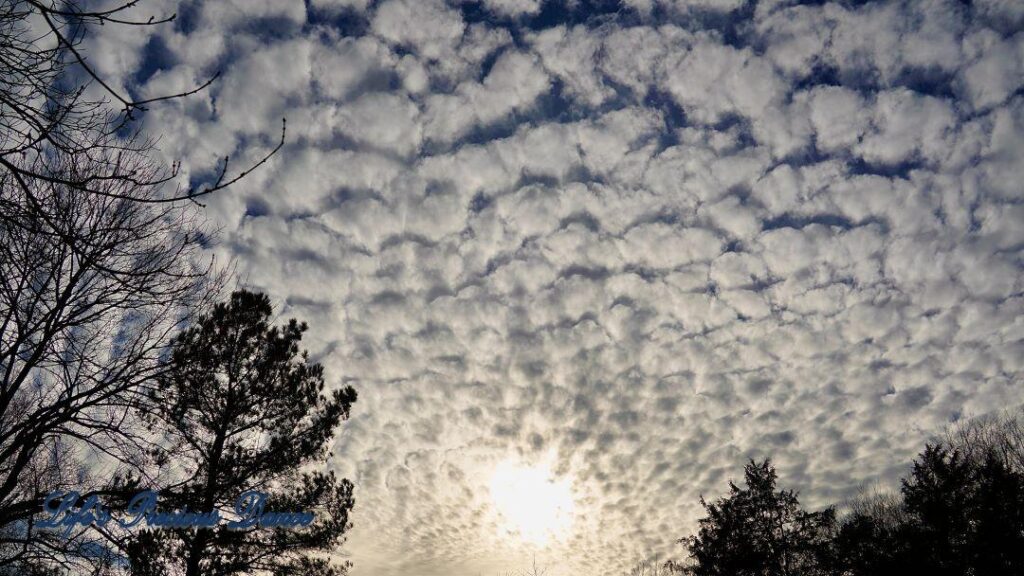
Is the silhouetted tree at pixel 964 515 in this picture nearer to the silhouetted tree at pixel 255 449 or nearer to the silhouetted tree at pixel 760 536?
the silhouetted tree at pixel 760 536

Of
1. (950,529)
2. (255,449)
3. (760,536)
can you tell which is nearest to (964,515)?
(950,529)

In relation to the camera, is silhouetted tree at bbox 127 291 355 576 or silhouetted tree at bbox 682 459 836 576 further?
silhouetted tree at bbox 682 459 836 576

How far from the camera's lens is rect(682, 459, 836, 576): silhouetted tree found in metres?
22.1

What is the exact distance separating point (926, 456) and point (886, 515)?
13961 millimetres

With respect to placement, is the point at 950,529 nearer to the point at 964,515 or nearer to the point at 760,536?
the point at 964,515

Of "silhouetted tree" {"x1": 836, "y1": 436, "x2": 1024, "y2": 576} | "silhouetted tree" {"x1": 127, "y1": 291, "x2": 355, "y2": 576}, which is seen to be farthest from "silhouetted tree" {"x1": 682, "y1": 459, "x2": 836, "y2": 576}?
"silhouetted tree" {"x1": 127, "y1": 291, "x2": 355, "y2": 576}

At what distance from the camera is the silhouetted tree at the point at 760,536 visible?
2214 cm
